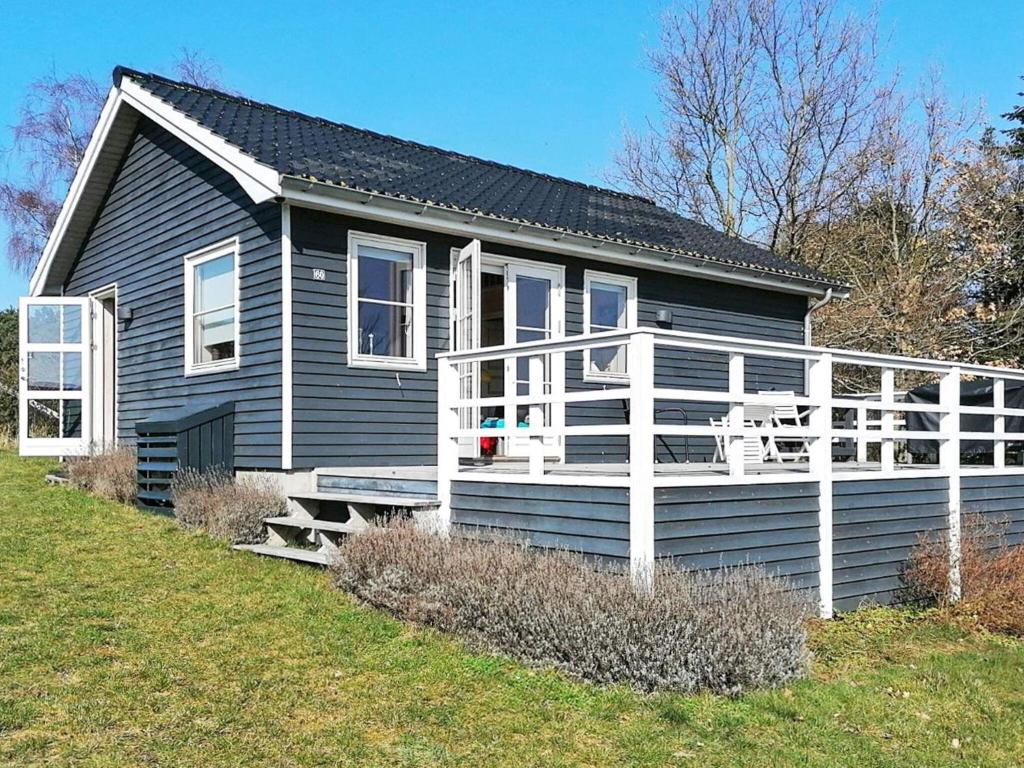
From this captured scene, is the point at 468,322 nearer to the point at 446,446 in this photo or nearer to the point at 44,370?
the point at 446,446

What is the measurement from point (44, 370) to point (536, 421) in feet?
24.4

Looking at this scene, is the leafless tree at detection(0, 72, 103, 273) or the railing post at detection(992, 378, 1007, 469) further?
the leafless tree at detection(0, 72, 103, 273)

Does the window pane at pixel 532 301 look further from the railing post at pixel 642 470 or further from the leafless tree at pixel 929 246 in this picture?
the leafless tree at pixel 929 246

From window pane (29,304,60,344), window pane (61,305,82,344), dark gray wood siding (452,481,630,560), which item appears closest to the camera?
dark gray wood siding (452,481,630,560)

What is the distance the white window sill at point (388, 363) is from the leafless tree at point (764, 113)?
1432cm

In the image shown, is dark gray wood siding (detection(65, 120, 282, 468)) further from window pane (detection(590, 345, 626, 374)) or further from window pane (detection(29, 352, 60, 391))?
window pane (detection(590, 345, 626, 374))

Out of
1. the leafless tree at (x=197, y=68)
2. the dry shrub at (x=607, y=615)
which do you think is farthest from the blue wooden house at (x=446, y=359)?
the leafless tree at (x=197, y=68)

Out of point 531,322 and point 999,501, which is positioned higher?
point 531,322

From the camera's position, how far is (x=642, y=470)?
554 cm

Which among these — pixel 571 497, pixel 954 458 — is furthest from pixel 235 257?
pixel 954 458

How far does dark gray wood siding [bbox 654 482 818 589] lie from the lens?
18.9ft

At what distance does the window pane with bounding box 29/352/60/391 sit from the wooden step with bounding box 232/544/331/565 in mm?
5911

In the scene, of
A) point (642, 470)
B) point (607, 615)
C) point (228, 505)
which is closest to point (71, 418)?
point (228, 505)

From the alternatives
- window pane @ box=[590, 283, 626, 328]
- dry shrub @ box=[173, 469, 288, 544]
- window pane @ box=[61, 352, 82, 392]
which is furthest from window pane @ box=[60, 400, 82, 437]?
window pane @ box=[590, 283, 626, 328]
